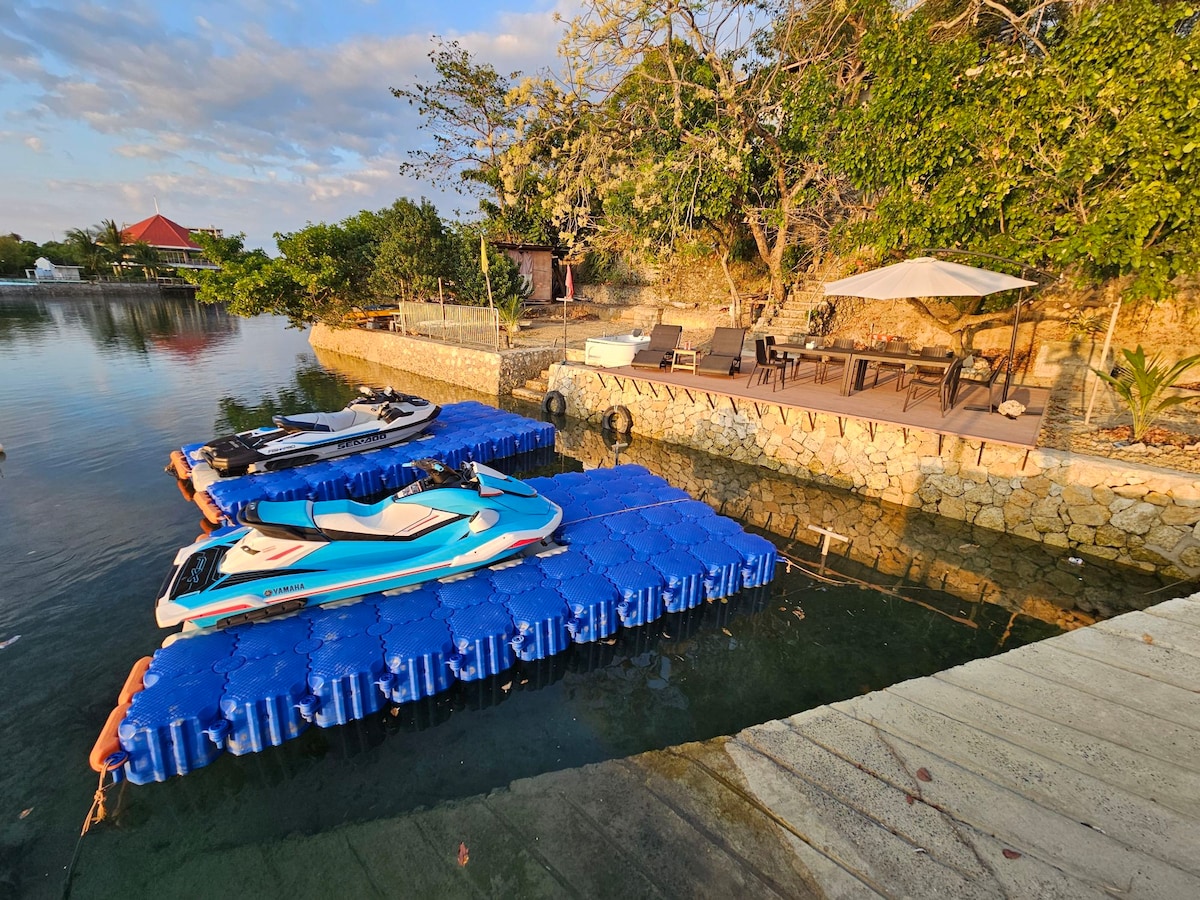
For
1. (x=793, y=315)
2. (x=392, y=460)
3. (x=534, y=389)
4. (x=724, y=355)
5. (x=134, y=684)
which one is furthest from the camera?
(x=793, y=315)

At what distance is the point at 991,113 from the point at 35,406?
23.2 metres

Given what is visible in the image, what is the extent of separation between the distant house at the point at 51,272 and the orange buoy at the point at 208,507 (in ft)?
221

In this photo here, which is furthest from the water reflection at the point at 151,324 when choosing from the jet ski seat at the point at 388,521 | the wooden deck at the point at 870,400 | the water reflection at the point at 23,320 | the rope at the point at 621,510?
the rope at the point at 621,510

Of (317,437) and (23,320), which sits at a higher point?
(23,320)

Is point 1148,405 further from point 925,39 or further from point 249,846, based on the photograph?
point 249,846

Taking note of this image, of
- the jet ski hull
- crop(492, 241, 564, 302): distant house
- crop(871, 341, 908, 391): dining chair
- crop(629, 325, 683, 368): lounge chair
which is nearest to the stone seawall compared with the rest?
crop(629, 325, 683, 368): lounge chair

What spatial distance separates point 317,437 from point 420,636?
6116 millimetres

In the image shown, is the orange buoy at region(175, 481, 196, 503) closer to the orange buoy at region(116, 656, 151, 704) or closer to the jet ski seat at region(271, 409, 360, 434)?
the jet ski seat at region(271, 409, 360, 434)

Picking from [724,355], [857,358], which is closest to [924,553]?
[857,358]

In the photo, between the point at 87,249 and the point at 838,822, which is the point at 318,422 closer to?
the point at 838,822

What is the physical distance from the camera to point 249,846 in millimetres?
3496

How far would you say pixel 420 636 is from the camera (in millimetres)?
4684

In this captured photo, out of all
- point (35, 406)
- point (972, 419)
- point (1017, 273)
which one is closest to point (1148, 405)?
point (972, 419)

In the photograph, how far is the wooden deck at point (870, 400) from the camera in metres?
8.11
